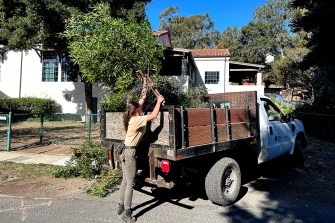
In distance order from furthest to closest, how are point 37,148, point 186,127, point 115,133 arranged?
point 37,148, point 115,133, point 186,127

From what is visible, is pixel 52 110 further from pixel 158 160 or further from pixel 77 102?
pixel 158 160

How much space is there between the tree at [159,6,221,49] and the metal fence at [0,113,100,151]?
4326 centimetres

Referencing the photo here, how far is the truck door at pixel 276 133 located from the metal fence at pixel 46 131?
6.05 m

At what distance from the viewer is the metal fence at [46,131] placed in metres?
10.8

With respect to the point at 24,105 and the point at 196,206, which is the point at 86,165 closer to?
→ the point at 196,206

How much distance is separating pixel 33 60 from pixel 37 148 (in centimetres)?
1356

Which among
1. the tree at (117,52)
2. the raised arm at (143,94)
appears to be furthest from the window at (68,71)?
the raised arm at (143,94)

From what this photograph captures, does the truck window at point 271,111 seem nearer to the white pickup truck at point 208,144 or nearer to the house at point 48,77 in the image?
the white pickup truck at point 208,144

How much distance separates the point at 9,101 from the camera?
20172 mm

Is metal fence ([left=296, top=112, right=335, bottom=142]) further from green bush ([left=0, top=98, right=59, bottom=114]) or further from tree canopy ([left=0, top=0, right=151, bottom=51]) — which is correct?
green bush ([left=0, top=98, right=59, bottom=114])

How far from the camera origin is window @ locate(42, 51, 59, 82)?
2169 centimetres

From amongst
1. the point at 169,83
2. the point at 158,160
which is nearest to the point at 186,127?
the point at 158,160

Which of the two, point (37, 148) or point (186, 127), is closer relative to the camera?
point (186, 127)

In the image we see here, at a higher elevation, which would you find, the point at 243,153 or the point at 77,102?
the point at 77,102
